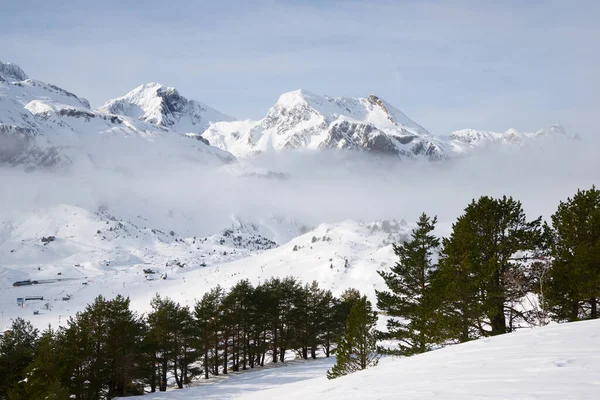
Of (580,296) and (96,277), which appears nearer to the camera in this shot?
(580,296)

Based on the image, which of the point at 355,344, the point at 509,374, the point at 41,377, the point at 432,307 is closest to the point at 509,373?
the point at 509,374

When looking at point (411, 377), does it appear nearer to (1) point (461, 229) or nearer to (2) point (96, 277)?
(1) point (461, 229)

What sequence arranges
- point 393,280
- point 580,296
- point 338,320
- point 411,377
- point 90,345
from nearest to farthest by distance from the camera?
point 411,377 < point 580,296 < point 393,280 < point 90,345 < point 338,320

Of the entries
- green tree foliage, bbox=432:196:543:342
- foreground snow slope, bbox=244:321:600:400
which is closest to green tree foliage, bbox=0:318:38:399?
green tree foliage, bbox=432:196:543:342

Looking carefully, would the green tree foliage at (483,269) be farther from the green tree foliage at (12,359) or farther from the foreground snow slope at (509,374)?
the green tree foliage at (12,359)

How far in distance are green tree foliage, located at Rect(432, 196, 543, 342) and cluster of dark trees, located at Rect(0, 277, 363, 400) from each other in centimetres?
694

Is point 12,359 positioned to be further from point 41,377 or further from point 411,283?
point 411,283

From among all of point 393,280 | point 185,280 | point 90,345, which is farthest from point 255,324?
point 185,280

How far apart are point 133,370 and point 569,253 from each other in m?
33.7

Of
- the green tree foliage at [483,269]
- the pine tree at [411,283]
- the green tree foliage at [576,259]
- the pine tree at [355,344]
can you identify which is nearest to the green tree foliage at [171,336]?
the pine tree at [411,283]

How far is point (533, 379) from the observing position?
776cm

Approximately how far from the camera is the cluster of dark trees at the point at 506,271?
21.5 metres

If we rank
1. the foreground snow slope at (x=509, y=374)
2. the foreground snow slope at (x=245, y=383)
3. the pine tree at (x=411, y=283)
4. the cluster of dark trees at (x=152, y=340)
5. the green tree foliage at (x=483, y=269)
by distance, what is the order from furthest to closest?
the foreground snow slope at (x=245, y=383) < the cluster of dark trees at (x=152, y=340) < the pine tree at (x=411, y=283) < the green tree foliage at (x=483, y=269) < the foreground snow slope at (x=509, y=374)

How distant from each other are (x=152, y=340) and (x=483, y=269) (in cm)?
3058
